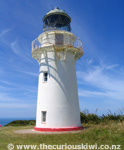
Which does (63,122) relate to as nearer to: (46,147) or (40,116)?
(40,116)

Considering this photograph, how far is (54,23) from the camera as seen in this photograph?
17.7 meters

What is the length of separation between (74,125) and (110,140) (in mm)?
6168

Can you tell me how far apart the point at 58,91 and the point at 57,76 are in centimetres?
160

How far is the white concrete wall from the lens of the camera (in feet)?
48.8

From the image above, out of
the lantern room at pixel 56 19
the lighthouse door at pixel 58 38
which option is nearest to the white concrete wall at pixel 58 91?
the lighthouse door at pixel 58 38

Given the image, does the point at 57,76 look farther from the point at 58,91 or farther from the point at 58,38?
the point at 58,38

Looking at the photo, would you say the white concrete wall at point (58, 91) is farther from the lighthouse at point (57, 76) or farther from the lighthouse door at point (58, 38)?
the lighthouse door at point (58, 38)

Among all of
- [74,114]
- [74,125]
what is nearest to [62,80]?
[74,114]

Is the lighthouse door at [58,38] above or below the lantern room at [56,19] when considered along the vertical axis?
below

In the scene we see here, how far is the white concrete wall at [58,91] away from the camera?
14883 millimetres

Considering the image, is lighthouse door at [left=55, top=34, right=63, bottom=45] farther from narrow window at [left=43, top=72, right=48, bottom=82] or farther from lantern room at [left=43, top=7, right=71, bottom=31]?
narrow window at [left=43, top=72, right=48, bottom=82]

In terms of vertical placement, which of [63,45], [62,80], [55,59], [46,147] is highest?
[63,45]

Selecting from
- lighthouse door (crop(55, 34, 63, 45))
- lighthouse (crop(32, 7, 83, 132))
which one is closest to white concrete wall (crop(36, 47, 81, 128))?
lighthouse (crop(32, 7, 83, 132))

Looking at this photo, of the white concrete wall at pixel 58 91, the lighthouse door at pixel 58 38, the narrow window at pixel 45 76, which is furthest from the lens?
the lighthouse door at pixel 58 38
